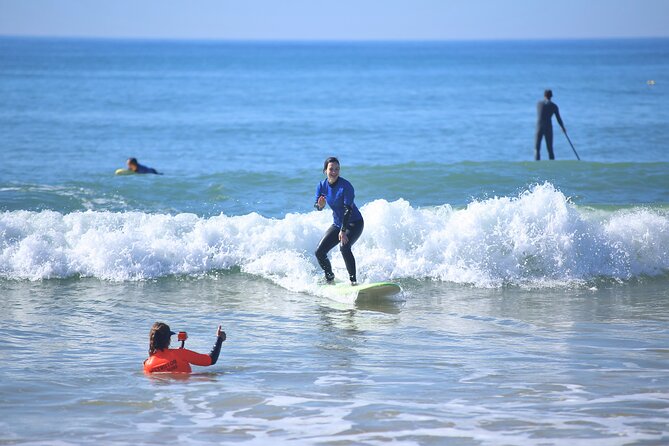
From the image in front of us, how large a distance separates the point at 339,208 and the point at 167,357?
12.0ft

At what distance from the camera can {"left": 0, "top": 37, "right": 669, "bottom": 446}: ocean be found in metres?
7.25

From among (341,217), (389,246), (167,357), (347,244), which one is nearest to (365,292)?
(347,244)

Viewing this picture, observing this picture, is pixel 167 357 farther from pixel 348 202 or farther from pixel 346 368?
pixel 348 202

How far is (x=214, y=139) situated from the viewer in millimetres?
33500

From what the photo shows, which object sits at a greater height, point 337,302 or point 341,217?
point 341,217

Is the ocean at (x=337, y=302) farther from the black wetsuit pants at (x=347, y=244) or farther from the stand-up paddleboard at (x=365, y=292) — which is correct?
the black wetsuit pants at (x=347, y=244)

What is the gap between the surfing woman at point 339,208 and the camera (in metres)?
11.2

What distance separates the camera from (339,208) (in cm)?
1135

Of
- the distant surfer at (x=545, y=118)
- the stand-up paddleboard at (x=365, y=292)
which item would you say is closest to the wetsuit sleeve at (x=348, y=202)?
the stand-up paddleboard at (x=365, y=292)

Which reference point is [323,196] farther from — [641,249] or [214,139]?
[214,139]

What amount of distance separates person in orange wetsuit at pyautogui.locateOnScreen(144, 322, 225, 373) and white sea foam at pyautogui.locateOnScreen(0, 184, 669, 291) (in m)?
4.59

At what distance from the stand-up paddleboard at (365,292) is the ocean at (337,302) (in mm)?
123

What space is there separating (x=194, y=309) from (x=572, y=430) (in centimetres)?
611

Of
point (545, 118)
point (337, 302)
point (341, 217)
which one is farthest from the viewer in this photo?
point (545, 118)
